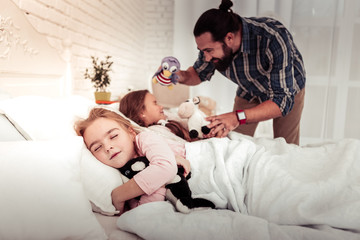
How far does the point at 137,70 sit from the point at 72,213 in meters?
3.41

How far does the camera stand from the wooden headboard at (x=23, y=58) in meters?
1.20

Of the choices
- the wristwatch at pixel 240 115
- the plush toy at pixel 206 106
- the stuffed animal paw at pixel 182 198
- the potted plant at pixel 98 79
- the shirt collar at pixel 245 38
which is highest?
the shirt collar at pixel 245 38

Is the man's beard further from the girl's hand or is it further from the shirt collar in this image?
the girl's hand

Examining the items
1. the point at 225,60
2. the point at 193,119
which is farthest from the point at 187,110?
the point at 225,60

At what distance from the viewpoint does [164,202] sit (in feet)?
2.83

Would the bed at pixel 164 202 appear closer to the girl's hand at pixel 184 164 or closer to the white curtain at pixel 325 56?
the girl's hand at pixel 184 164

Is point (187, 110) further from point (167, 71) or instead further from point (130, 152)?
point (130, 152)

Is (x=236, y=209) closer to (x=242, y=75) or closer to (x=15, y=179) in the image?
(x=15, y=179)

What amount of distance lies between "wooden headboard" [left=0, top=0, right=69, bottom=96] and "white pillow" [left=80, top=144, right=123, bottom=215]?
54 centimetres

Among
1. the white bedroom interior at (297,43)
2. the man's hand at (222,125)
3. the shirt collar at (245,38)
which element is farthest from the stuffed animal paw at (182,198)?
the white bedroom interior at (297,43)

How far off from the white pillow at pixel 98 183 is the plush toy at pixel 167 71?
98 centimetres

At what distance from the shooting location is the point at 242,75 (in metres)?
1.84

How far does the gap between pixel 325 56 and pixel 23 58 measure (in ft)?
10.5

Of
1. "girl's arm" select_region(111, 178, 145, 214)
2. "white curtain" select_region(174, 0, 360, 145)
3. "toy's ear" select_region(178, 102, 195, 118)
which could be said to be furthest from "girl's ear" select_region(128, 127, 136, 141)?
"white curtain" select_region(174, 0, 360, 145)
